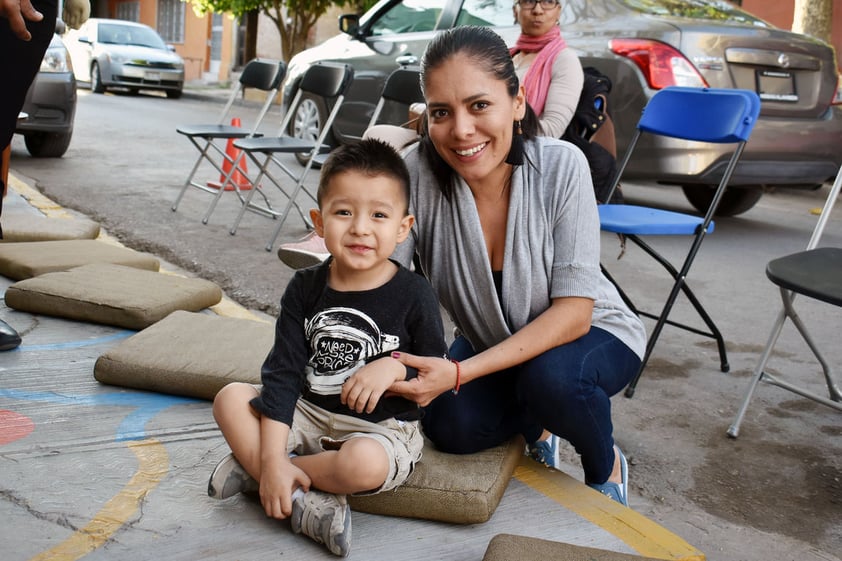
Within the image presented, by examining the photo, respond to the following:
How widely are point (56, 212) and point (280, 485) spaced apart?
15.2 feet

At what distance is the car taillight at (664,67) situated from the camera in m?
6.11

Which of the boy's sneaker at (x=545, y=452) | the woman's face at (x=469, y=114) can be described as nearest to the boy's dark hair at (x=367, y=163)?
the woman's face at (x=469, y=114)

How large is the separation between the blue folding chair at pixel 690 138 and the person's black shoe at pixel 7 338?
217 cm

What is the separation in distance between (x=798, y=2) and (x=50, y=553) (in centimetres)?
1064

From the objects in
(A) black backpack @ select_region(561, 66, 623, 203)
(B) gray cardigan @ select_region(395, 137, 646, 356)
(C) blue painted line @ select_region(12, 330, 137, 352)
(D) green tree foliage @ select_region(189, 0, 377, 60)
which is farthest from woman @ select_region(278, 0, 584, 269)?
(D) green tree foliage @ select_region(189, 0, 377, 60)

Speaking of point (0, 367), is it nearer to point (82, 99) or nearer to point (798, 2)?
point (798, 2)

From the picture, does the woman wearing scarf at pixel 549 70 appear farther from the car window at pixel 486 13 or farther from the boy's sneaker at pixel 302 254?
the car window at pixel 486 13

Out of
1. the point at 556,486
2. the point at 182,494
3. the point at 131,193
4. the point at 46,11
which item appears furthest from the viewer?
the point at 131,193

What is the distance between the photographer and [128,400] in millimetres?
2809

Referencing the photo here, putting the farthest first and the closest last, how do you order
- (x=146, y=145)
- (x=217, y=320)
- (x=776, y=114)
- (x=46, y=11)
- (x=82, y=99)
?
1. (x=82, y=99)
2. (x=146, y=145)
3. (x=776, y=114)
4. (x=217, y=320)
5. (x=46, y=11)

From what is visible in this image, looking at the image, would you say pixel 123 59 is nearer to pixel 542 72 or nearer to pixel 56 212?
pixel 56 212

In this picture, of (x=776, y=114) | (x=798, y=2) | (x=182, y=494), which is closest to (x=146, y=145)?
(x=776, y=114)

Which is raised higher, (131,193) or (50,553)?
(50,553)

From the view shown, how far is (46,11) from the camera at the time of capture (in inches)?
114
